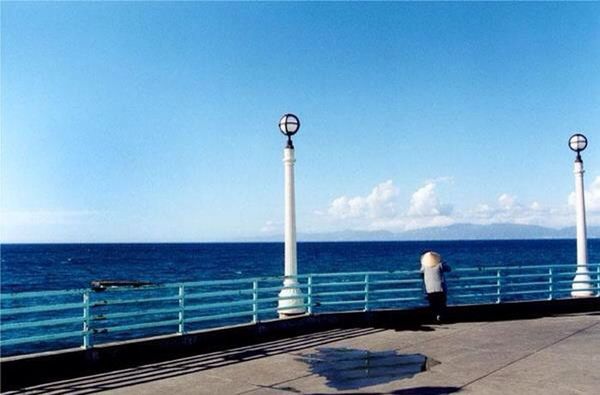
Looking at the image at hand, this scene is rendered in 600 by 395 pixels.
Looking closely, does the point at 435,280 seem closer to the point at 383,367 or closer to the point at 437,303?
the point at 437,303

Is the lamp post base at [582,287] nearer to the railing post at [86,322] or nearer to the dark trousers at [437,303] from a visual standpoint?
the dark trousers at [437,303]

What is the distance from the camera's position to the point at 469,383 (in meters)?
7.01

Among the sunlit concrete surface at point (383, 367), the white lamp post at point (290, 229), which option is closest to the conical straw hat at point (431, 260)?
the sunlit concrete surface at point (383, 367)

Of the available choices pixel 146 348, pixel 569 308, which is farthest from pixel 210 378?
pixel 569 308

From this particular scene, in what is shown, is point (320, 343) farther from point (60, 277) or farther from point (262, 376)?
point (60, 277)

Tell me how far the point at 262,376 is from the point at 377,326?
448cm

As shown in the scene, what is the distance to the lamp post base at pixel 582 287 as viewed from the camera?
47.8ft

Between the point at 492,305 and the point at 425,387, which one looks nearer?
the point at 425,387

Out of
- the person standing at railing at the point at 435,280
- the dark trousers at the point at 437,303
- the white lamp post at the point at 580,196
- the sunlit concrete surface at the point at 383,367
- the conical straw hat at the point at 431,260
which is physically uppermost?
the white lamp post at the point at 580,196

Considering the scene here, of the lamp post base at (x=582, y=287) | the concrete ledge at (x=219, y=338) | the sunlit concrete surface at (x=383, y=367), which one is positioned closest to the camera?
the sunlit concrete surface at (x=383, y=367)

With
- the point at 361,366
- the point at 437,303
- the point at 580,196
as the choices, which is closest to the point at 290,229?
the point at 437,303

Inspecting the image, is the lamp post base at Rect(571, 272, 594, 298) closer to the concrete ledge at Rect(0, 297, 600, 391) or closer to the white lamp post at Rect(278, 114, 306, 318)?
the concrete ledge at Rect(0, 297, 600, 391)

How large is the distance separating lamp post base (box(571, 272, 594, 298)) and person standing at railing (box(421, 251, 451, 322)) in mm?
4768

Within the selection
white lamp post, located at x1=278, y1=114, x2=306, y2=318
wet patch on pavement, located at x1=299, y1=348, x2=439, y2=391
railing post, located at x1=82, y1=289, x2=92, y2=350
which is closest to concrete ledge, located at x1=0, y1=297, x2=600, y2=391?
railing post, located at x1=82, y1=289, x2=92, y2=350
